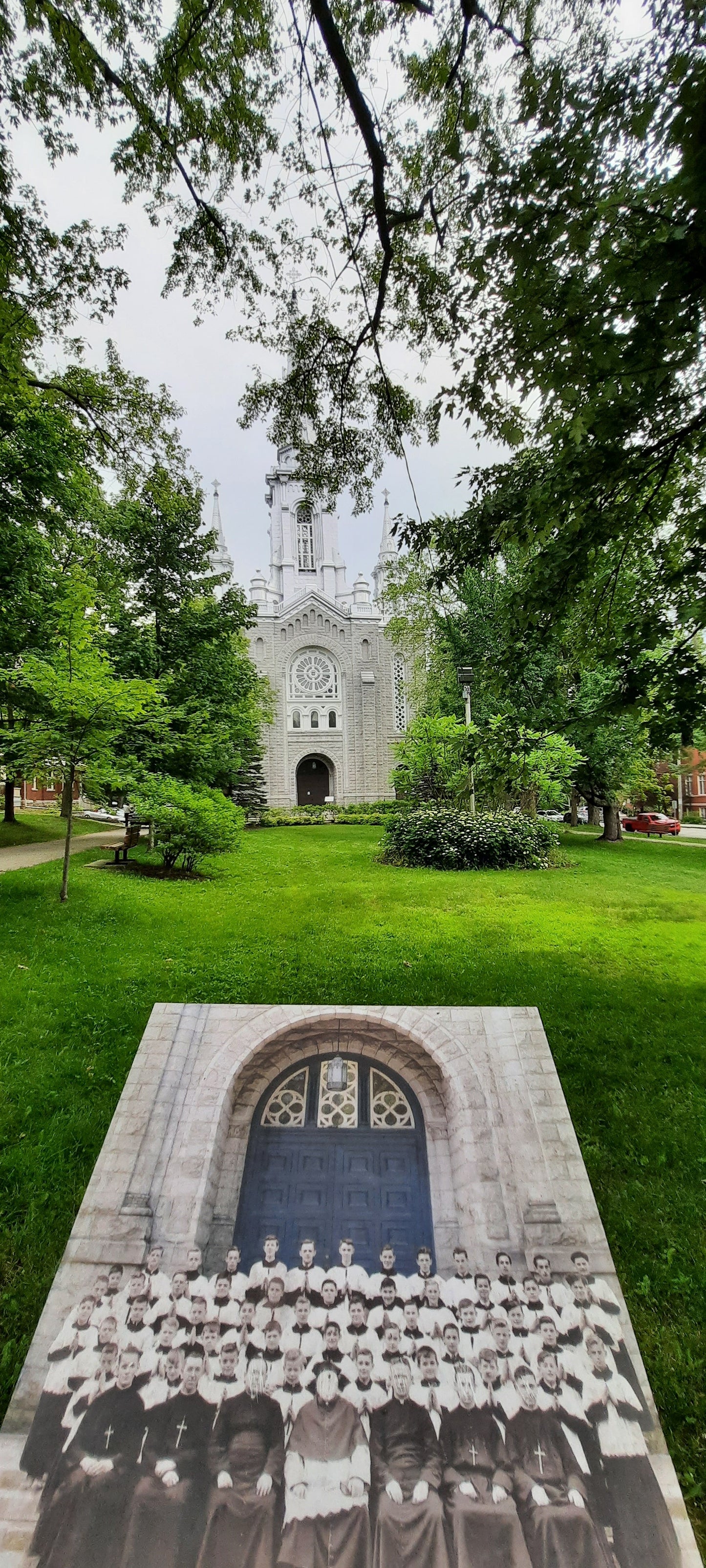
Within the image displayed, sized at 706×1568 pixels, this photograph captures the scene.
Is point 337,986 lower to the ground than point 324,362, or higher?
lower

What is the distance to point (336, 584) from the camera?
22359 millimetres

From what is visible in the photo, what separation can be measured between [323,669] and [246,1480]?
2105 cm

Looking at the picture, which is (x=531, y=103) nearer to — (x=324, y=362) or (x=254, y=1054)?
(x=324, y=362)

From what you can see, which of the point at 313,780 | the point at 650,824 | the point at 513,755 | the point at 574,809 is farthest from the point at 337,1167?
the point at 313,780

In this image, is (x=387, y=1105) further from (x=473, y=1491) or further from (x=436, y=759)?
(x=436, y=759)

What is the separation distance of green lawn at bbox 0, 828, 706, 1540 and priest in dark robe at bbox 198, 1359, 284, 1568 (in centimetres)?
65

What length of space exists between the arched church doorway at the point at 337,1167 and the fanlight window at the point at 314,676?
1983 cm

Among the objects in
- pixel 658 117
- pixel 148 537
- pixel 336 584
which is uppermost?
pixel 336 584

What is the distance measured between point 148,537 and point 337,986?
7213 millimetres

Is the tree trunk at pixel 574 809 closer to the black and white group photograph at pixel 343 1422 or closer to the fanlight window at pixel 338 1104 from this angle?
the fanlight window at pixel 338 1104

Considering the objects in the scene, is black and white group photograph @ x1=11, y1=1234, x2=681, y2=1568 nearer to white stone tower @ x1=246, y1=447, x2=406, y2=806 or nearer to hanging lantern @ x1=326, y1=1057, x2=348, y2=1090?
hanging lantern @ x1=326, y1=1057, x2=348, y2=1090

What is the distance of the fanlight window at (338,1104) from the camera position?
1715 millimetres

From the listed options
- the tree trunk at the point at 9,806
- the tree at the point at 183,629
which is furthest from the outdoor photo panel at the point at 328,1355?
the tree trunk at the point at 9,806

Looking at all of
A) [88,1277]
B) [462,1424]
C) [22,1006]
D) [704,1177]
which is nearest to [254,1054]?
[88,1277]
